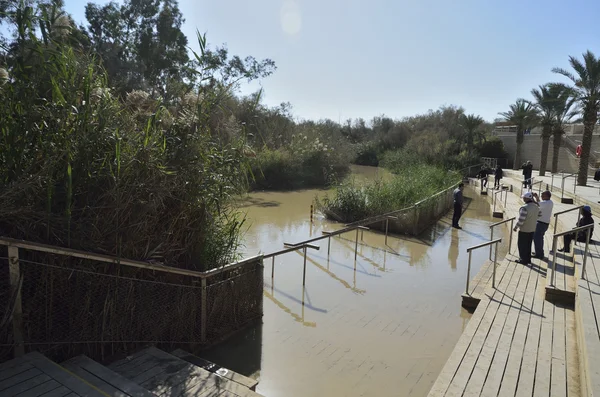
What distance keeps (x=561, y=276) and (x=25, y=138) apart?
829 centimetres

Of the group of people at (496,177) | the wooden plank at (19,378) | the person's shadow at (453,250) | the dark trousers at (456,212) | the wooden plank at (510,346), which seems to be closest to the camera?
the wooden plank at (19,378)

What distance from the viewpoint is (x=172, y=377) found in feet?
14.4

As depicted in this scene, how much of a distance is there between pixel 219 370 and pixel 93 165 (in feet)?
8.72

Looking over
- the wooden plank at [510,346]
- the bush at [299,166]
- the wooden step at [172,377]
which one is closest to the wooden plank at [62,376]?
the wooden step at [172,377]

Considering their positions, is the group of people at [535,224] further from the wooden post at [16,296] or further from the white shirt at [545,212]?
the wooden post at [16,296]

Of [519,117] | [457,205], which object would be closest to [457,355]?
[457,205]

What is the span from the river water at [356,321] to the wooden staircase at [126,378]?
958 mm

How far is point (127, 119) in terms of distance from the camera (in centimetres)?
516

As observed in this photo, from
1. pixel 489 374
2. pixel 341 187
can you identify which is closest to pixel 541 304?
pixel 489 374

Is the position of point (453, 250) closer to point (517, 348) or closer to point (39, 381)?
point (517, 348)

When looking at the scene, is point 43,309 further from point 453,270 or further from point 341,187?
point 341,187

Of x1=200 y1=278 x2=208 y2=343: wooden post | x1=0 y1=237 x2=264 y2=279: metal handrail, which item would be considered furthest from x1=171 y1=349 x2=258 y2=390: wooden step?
x1=0 y1=237 x2=264 y2=279: metal handrail

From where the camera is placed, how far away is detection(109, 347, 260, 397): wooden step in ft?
13.7

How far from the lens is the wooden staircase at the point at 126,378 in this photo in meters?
3.51
